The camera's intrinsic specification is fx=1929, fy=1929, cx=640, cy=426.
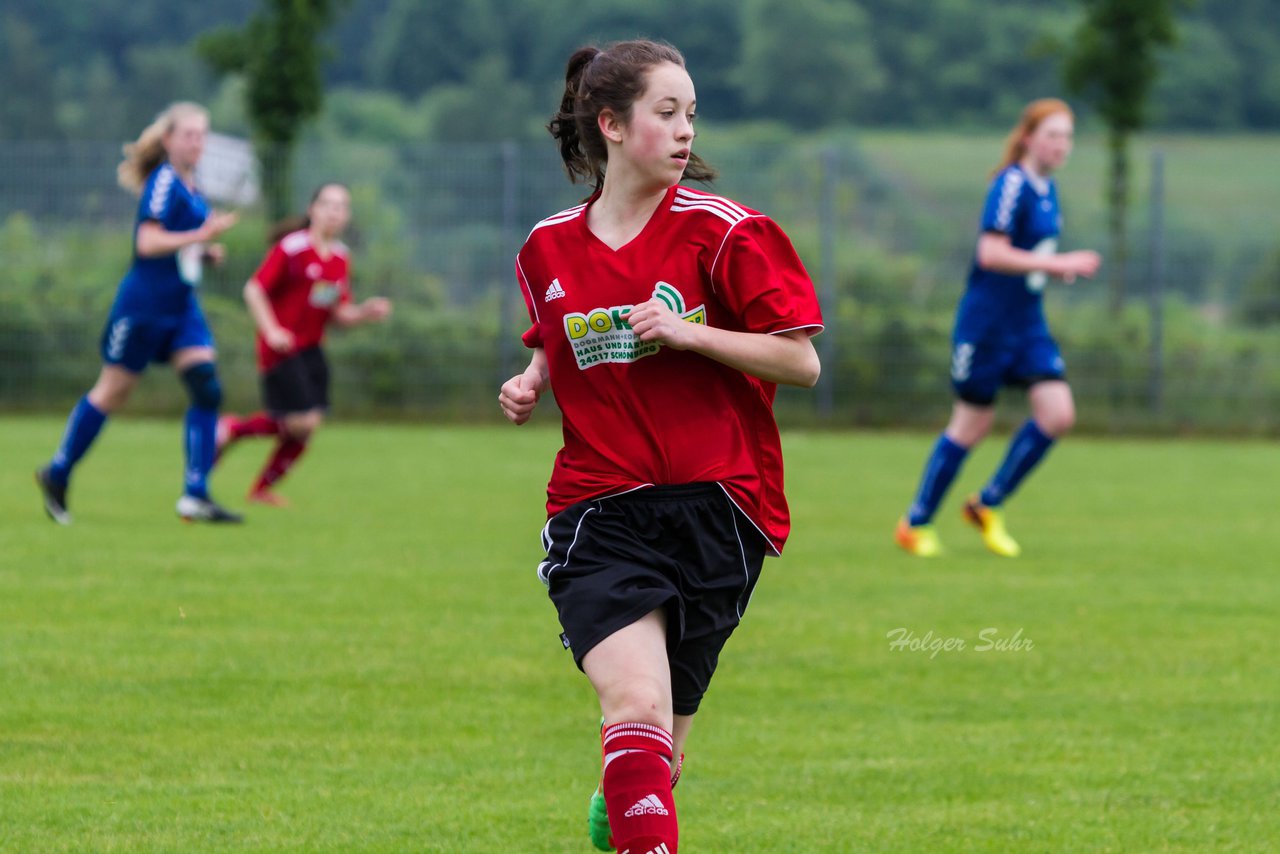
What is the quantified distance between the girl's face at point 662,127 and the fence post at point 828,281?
14.1 meters

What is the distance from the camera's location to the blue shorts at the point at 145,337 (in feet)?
33.0

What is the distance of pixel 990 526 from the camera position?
956 centimetres

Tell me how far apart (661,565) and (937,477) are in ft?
19.0

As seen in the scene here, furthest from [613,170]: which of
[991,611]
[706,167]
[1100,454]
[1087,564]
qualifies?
[1100,454]

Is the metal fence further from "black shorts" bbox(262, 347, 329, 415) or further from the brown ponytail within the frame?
the brown ponytail

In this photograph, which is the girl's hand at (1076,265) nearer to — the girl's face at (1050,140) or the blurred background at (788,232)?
the girl's face at (1050,140)

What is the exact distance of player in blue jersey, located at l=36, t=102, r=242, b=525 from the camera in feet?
32.6

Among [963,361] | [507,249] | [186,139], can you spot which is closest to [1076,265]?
[963,361]

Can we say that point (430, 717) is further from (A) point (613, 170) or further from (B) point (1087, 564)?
(B) point (1087, 564)

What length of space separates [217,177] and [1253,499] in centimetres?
1160

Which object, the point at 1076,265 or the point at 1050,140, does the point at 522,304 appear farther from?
the point at 1076,265

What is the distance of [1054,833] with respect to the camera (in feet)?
14.5
